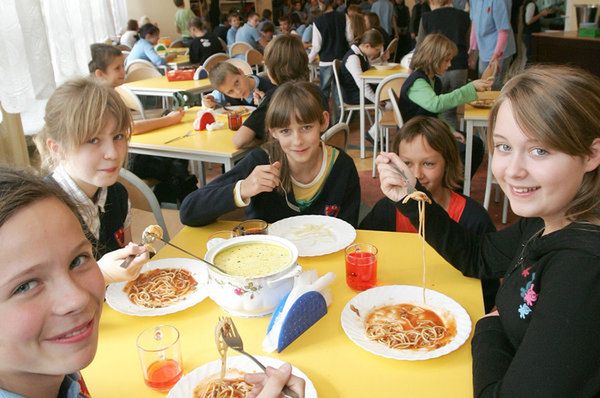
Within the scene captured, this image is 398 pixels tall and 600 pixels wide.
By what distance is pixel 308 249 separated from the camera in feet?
5.31

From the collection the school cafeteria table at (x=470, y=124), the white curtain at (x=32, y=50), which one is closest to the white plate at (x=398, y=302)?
the school cafeteria table at (x=470, y=124)

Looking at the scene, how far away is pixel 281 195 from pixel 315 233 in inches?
16.7

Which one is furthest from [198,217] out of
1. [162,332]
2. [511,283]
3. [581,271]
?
[581,271]

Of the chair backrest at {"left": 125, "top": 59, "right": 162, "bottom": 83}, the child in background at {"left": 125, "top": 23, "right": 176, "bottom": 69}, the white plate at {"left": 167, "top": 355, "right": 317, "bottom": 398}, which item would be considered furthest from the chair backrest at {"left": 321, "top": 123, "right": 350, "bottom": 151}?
the child in background at {"left": 125, "top": 23, "right": 176, "bottom": 69}

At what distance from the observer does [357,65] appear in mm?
5230

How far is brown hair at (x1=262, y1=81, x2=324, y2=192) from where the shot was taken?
2100mm

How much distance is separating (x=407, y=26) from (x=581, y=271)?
953cm

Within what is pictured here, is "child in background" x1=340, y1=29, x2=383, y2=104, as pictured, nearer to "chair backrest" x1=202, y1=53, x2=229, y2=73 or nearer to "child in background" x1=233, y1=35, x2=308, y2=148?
"chair backrest" x1=202, y1=53, x2=229, y2=73

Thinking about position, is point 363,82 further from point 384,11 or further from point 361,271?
point 384,11

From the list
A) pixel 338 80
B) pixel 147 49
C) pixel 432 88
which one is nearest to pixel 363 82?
pixel 338 80

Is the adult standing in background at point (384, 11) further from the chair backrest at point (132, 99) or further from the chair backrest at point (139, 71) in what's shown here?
the chair backrest at point (132, 99)

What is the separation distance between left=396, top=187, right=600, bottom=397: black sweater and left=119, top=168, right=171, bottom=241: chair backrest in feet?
4.24

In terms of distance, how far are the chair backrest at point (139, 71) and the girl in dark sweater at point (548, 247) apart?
4.97 m

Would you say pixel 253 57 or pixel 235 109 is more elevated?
pixel 253 57
